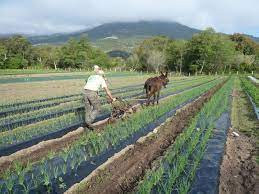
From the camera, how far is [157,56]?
67250mm

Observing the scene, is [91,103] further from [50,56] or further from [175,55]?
[50,56]

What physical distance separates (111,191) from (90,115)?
4330 mm

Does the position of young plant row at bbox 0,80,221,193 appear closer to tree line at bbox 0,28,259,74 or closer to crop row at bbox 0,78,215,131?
crop row at bbox 0,78,215,131

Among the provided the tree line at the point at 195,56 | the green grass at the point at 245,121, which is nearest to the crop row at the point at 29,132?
the green grass at the point at 245,121

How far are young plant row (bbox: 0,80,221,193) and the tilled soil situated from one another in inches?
99.1

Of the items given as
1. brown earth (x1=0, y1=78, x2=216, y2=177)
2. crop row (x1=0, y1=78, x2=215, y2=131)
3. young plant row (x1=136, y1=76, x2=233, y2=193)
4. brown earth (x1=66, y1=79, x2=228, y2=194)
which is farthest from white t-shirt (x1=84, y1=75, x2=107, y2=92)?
crop row (x1=0, y1=78, x2=215, y2=131)

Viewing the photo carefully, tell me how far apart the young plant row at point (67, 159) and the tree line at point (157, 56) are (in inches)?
2234

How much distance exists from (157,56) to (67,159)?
201ft

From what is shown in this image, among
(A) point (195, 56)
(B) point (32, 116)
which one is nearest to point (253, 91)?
(B) point (32, 116)

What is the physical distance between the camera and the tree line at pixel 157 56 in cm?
6662

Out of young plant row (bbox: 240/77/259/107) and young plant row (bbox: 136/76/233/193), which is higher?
young plant row (bbox: 136/76/233/193)

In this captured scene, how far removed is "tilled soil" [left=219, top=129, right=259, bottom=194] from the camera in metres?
5.76

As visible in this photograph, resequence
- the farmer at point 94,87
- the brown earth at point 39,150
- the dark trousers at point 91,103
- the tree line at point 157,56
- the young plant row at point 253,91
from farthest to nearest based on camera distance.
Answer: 1. the tree line at point 157,56
2. the young plant row at point 253,91
3. the dark trousers at point 91,103
4. the farmer at point 94,87
5. the brown earth at point 39,150

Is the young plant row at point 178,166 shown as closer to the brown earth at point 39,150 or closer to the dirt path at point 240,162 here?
the dirt path at point 240,162
